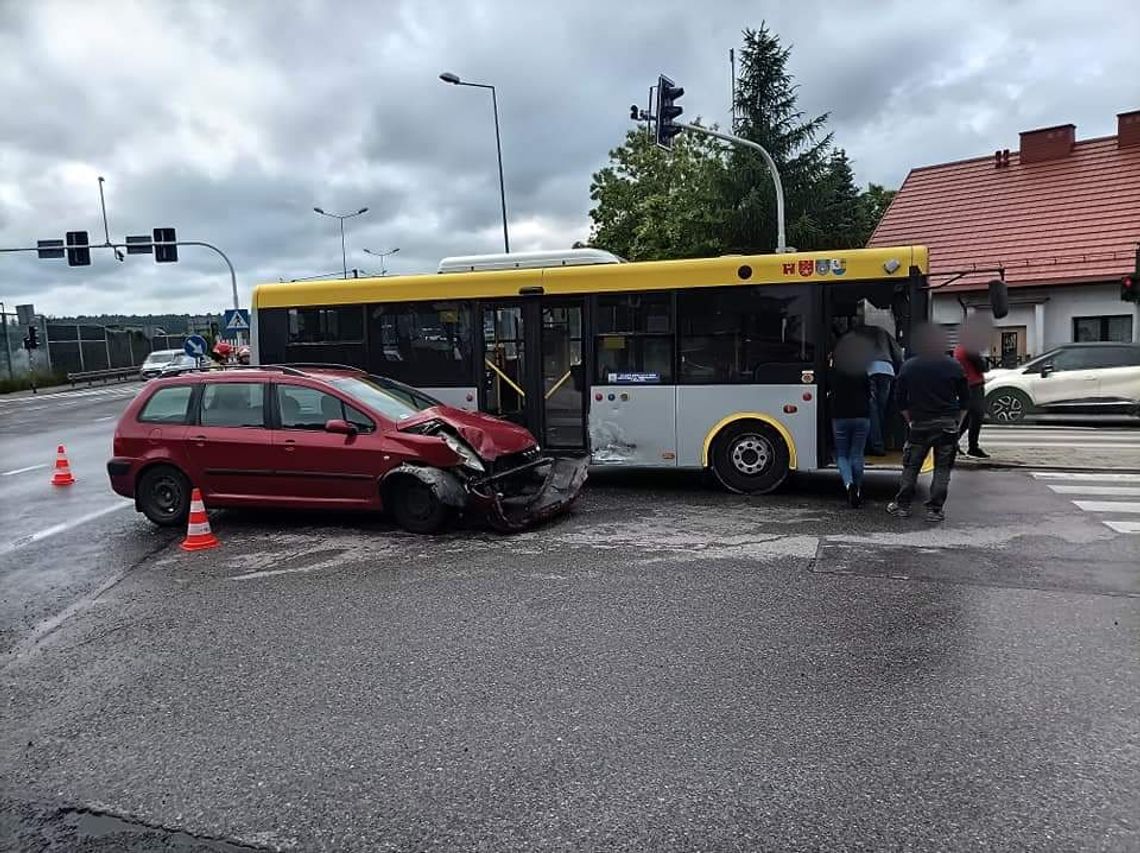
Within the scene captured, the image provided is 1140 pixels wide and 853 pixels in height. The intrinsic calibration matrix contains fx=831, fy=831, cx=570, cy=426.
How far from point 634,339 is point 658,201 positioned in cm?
2667

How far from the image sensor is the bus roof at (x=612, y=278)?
28.2ft

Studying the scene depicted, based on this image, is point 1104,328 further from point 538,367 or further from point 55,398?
point 55,398

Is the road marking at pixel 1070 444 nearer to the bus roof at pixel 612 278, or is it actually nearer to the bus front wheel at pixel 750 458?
the bus front wheel at pixel 750 458

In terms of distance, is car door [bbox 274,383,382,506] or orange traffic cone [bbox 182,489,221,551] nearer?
orange traffic cone [bbox 182,489,221,551]

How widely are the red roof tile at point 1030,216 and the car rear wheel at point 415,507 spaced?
1721cm

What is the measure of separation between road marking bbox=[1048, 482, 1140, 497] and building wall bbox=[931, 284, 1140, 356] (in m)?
11.2

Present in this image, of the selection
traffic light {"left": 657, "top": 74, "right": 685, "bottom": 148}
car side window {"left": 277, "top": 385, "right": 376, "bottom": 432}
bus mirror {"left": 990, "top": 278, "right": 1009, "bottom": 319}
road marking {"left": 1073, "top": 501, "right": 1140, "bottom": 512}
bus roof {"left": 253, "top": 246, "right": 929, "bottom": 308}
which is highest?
traffic light {"left": 657, "top": 74, "right": 685, "bottom": 148}

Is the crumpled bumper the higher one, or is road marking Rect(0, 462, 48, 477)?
road marking Rect(0, 462, 48, 477)

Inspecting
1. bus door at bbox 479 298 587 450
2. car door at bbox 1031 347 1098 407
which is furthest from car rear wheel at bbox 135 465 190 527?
car door at bbox 1031 347 1098 407

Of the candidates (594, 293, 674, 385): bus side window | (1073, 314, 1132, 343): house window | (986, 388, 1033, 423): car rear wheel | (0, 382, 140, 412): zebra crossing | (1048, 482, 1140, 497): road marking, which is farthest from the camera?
(0, 382, 140, 412): zebra crossing

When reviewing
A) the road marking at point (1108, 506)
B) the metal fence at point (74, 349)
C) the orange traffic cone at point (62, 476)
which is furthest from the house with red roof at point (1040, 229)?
the metal fence at point (74, 349)

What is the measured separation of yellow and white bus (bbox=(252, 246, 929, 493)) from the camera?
347 inches

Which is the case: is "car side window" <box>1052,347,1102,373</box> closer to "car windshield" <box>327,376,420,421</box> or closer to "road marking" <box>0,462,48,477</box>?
"car windshield" <box>327,376,420,421</box>

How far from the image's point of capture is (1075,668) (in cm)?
431
